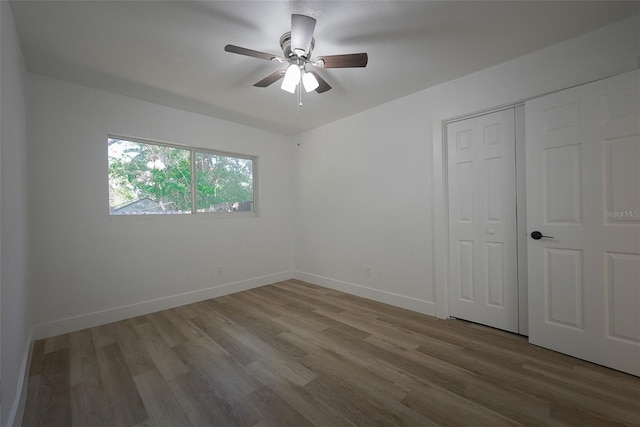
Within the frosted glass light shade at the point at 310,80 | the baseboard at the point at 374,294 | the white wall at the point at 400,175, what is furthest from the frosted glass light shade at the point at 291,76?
the baseboard at the point at 374,294

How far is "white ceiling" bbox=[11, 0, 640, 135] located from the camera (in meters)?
1.69

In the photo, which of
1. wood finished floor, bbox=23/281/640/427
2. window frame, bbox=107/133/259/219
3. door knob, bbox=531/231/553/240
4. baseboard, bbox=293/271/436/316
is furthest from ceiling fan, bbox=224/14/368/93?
baseboard, bbox=293/271/436/316

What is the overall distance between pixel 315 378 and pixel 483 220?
7.08 ft

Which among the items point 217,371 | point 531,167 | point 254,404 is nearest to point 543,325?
point 531,167

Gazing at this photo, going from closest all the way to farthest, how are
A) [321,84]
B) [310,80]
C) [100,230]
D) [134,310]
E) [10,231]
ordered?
[10,231]
[310,80]
[321,84]
[100,230]
[134,310]

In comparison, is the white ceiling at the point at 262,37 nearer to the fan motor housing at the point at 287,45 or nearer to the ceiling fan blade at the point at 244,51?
the fan motor housing at the point at 287,45

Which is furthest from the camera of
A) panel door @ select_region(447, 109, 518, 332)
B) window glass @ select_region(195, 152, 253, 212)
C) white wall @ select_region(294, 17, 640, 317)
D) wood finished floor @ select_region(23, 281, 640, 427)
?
window glass @ select_region(195, 152, 253, 212)

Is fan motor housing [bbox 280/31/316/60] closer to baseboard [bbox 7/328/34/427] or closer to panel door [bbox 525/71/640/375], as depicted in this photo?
panel door [bbox 525/71/640/375]

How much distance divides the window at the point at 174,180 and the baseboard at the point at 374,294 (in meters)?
1.55

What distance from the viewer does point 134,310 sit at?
9.43ft

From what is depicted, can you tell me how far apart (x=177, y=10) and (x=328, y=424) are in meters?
2.77

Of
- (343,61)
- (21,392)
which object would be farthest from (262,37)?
(21,392)

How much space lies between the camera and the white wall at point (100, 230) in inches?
95.7

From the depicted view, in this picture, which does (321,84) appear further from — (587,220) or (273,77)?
(587,220)
